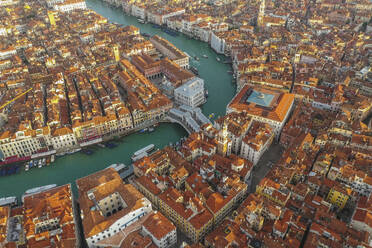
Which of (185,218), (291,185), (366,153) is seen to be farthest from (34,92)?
(366,153)

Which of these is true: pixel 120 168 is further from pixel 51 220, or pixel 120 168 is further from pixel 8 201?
pixel 8 201

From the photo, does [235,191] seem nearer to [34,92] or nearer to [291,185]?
[291,185]

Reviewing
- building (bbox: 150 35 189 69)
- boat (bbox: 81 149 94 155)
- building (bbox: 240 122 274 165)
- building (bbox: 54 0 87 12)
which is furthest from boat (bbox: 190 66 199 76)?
building (bbox: 54 0 87 12)

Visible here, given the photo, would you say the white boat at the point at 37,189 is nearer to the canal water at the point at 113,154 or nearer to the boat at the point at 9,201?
the boat at the point at 9,201

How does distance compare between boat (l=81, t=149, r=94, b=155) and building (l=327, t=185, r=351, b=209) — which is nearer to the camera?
building (l=327, t=185, r=351, b=209)

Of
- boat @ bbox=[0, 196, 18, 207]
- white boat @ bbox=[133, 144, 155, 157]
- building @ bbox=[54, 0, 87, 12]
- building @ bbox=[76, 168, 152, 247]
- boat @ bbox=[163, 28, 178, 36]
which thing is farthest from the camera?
building @ bbox=[54, 0, 87, 12]

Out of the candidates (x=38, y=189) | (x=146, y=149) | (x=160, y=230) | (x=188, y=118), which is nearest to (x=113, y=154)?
(x=146, y=149)

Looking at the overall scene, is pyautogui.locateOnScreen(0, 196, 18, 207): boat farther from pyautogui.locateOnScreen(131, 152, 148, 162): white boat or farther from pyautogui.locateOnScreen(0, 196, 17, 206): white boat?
pyautogui.locateOnScreen(131, 152, 148, 162): white boat
